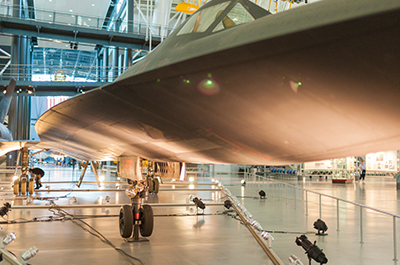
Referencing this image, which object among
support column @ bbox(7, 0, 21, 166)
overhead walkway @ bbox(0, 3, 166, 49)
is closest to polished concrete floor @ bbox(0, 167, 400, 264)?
overhead walkway @ bbox(0, 3, 166, 49)

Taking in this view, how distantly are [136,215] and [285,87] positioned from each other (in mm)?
6016

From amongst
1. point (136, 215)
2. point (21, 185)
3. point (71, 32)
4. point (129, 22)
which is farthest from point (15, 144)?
point (129, 22)

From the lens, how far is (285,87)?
136cm

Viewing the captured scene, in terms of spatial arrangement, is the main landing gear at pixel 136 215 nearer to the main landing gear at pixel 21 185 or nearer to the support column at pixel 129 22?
the main landing gear at pixel 21 185

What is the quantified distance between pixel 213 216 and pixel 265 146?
28.0ft

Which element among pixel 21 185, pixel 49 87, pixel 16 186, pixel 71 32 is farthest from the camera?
pixel 71 32

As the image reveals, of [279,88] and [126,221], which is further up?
[279,88]

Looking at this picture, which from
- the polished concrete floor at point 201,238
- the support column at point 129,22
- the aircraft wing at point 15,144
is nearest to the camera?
the polished concrete floor at point 201,238

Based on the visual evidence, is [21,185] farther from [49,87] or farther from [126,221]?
[49,87]

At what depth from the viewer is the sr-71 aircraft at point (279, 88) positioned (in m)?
1.07

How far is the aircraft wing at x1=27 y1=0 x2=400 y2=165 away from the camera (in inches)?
42.0

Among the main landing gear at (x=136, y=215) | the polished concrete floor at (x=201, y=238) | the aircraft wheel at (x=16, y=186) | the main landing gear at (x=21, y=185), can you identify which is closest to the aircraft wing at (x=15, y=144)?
the main landing gear at (x=21, y=185)

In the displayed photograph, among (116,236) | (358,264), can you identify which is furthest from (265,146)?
(116,236)

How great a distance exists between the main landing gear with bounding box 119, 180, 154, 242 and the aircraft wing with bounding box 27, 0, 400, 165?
438 centimetres
